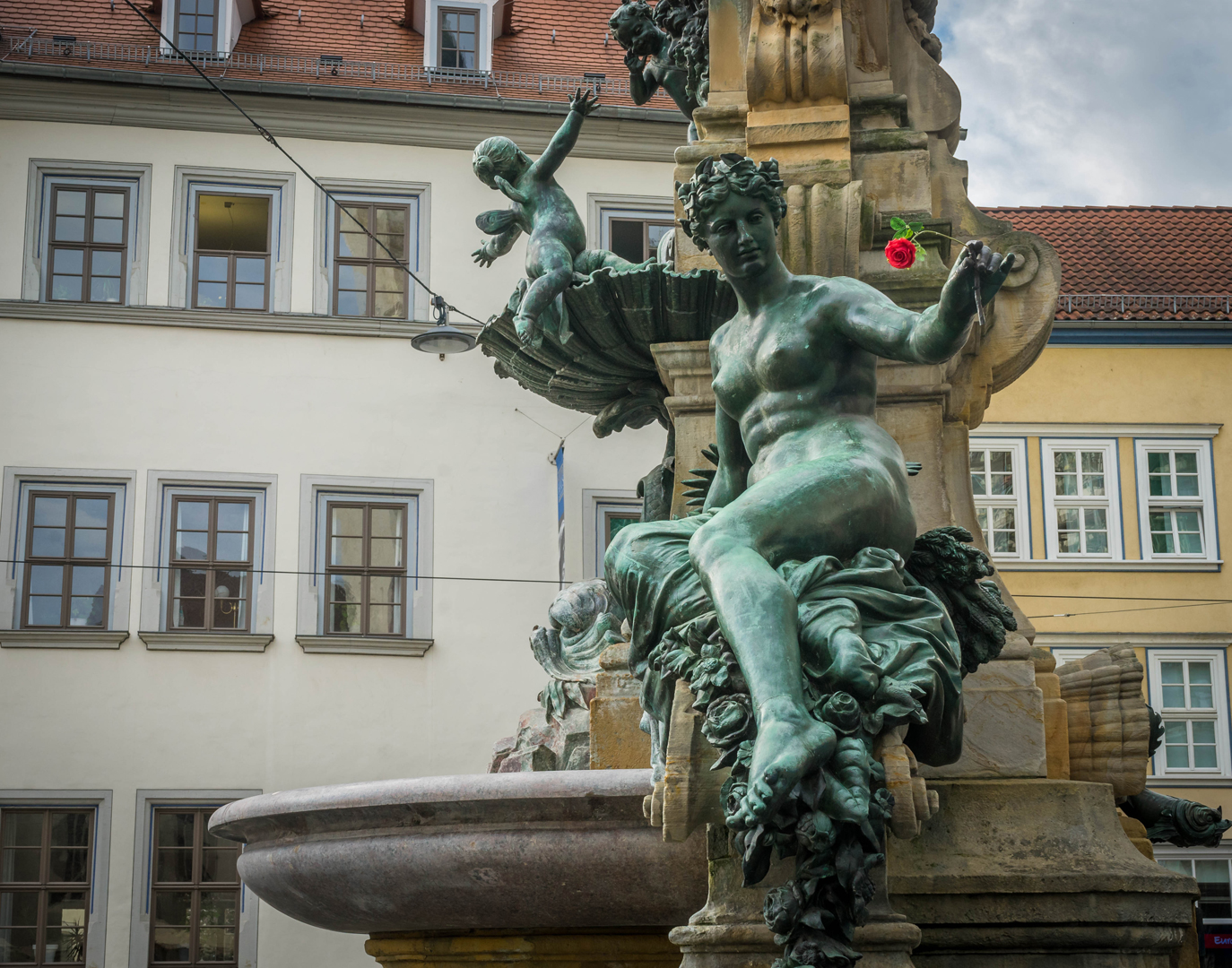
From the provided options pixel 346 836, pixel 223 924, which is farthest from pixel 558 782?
pixel 223 924

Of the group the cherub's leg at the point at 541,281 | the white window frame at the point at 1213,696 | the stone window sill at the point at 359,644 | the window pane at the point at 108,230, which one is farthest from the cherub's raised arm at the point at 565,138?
the white window frame at the point at 1213,696

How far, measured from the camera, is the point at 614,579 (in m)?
3.97

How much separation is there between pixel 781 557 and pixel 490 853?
1.28 metres

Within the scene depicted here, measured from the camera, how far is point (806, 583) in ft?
11.6

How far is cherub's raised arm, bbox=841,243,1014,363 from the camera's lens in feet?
11.1

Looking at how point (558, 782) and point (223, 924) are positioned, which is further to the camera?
point (223, 924)

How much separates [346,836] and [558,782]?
75 centimetres

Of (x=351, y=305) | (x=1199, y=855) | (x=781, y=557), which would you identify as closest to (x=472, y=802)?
(x=781, y=557)

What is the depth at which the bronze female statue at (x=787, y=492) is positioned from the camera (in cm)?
331

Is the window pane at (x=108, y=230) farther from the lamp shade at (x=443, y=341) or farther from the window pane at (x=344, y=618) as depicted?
the window pane at (x=344, y=618)

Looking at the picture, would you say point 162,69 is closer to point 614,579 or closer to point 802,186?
point 802,186

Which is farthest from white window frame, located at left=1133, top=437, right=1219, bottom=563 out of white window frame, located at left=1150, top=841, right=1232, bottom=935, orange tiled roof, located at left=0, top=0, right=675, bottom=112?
orange tiled roof, located at left=0, top=0, right=675, bottom=112

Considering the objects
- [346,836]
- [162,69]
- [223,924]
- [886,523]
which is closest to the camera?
[886,523]

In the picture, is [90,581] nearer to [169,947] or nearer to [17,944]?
[17,944]
